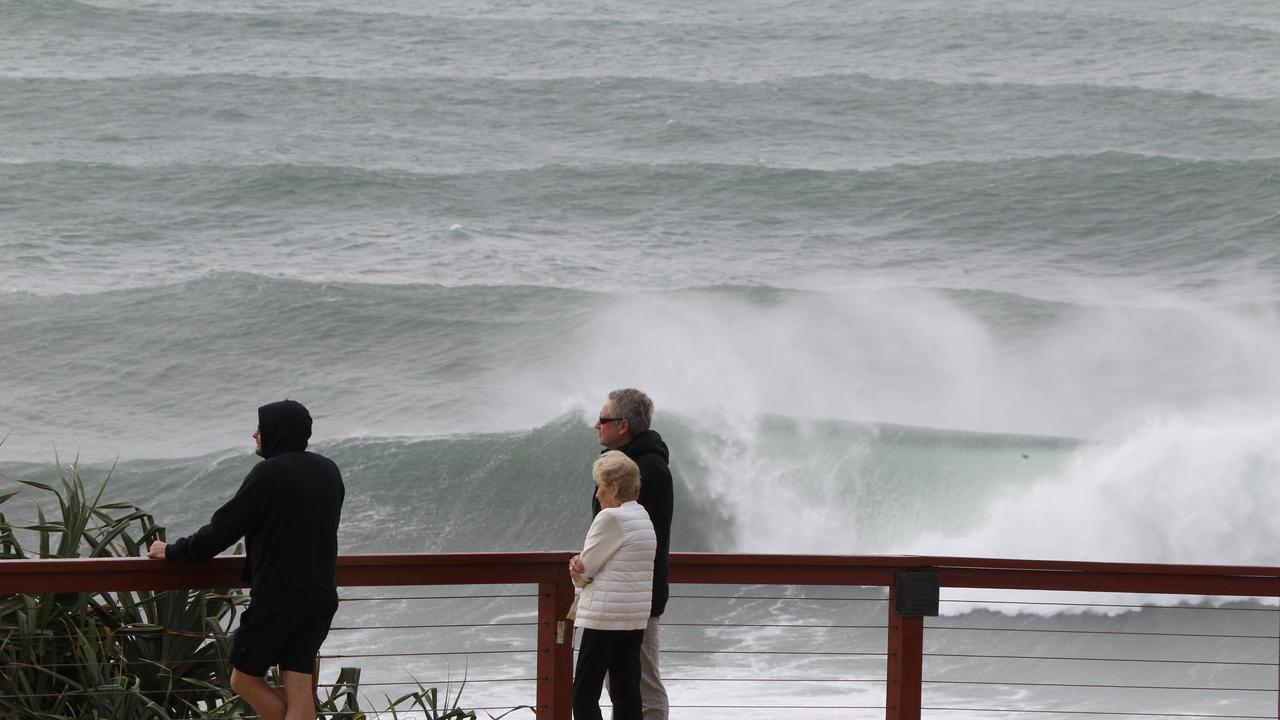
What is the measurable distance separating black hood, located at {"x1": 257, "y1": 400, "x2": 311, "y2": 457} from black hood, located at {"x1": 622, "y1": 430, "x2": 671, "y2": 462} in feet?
3.00

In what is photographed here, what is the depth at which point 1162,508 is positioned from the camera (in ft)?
45.9

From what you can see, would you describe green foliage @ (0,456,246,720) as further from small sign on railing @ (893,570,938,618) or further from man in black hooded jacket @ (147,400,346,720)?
small sign on railing @ (893,570,938,618)

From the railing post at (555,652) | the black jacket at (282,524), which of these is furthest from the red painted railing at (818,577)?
the black jacket at (282,524)

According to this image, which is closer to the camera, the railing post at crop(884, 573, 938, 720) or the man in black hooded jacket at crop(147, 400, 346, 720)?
the man in black hooded jacket at crop(147, 400, 346, 720)

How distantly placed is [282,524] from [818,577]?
4.74 feet

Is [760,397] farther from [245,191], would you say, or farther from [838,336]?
[245,191]

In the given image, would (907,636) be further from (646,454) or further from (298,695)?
(298,695)

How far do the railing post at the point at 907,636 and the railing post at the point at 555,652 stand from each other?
35.2 inches

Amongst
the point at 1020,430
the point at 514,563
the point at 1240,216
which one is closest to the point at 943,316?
the point at 1020,430

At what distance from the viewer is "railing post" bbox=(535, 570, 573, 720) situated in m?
3.87

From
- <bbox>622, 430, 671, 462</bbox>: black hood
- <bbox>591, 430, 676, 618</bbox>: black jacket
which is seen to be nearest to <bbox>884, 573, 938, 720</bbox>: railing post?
<bbox>591, 430, 676, 618</bbox>: black jacket

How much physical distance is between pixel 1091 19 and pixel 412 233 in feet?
64.2

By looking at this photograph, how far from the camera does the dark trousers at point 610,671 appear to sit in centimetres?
381

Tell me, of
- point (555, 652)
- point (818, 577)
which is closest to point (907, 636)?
point (818, 577)
